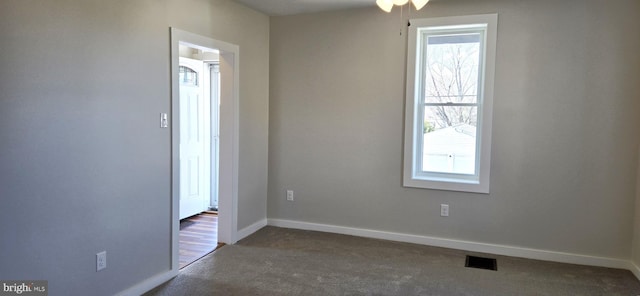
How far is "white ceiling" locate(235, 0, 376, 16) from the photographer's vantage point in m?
3.90

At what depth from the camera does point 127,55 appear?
272 cm

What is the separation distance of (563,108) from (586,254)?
1.29 metres

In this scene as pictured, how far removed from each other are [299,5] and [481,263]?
2.94 meters

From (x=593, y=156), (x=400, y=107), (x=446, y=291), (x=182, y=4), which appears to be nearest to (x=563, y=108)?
(x=593, y=156)

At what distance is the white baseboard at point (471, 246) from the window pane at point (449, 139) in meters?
0.69

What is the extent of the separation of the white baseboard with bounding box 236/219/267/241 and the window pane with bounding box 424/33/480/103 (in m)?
2.23

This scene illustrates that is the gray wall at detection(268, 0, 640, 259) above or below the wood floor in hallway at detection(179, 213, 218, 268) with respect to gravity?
above

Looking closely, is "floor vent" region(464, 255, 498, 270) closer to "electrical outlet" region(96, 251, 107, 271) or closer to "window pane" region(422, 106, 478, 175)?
"window pane" region(422, 106, 478, 175)

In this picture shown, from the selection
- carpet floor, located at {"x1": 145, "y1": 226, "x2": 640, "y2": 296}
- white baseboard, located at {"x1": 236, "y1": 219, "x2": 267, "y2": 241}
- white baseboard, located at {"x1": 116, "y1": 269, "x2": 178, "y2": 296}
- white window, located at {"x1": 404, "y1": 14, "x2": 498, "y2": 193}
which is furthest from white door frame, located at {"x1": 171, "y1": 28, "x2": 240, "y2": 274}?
white window, located at {"x1": 404, "y1": 14, "x2": 498, "y2": 193}

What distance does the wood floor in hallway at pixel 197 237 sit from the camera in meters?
3.71

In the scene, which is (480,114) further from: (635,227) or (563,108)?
(635,227)

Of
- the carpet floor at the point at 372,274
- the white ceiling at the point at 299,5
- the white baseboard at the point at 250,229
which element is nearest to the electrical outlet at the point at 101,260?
the carpet floor at the point at 372,274

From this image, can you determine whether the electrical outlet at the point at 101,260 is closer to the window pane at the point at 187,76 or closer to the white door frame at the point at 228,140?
the white door frame at the point at 228,140

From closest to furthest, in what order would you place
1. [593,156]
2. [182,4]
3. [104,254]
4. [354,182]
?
1. [104,254]
2. [182,4]
3. [593,156]
4. [354,182]
